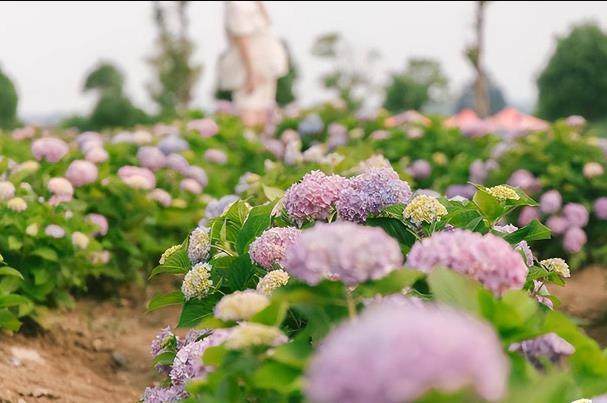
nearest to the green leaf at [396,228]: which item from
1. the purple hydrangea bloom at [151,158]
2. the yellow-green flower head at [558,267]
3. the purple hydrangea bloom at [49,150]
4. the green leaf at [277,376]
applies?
A: the yellow-green flower head at [558,267]

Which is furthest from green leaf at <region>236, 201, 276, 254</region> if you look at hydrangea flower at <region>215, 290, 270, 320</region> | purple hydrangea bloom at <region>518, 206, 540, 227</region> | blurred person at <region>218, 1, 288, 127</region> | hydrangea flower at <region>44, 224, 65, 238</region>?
blurred person at <region>218, 1, 288, 127</region>

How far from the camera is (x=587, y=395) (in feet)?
4.90

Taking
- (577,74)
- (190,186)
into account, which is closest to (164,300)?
(190,186)

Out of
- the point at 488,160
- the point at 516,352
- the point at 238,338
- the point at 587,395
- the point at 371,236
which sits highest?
the point at 371,236

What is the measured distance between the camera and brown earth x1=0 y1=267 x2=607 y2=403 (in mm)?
3436

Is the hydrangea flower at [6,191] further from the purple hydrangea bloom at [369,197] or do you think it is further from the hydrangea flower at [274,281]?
the hydrangea flower at [274,281]

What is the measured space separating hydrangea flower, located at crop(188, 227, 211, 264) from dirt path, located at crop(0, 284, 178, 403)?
146 centimetres

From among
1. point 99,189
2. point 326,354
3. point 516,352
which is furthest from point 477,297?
point 99,189

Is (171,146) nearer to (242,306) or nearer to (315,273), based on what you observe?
(242,306)

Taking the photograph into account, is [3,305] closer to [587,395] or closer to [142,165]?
[142,165]

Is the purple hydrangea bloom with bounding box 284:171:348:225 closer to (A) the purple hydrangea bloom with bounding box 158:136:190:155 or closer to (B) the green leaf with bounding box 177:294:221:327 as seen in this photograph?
(B) the green leaf with bounding box 177:294:221:327

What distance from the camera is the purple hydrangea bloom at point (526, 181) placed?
18.7 feet

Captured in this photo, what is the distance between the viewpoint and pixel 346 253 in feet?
3.64

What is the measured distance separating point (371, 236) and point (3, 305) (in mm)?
2820
